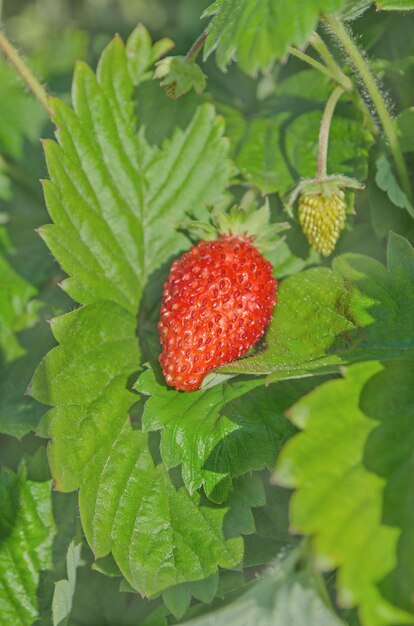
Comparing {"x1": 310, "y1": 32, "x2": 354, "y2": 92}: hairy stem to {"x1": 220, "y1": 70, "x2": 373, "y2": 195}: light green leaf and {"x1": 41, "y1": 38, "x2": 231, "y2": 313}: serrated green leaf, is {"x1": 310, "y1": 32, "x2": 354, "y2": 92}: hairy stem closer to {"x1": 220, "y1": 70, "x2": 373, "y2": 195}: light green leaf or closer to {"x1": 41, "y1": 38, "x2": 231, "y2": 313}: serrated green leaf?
{"x1": 220, "y1": 70, "x2": 373, "y2": 195}: light green leaf

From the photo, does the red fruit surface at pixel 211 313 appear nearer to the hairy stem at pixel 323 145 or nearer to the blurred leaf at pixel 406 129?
the hairy stem at pixel 323 145


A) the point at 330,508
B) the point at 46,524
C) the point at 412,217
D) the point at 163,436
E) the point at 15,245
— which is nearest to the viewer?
the point at 330,508

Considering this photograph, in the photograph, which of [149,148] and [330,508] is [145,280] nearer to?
[149,148]

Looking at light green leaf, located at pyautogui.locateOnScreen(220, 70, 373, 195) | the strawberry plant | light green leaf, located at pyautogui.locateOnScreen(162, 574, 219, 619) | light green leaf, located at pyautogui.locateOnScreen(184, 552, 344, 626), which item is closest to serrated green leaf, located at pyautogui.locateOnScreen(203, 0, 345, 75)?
the strawberry plant

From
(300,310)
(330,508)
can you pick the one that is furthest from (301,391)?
(330,508)

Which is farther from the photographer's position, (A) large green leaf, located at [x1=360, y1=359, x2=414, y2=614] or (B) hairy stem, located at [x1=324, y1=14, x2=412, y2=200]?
(B) hairy stem, located at [x1=324, y1=14, x2=412, y2=200]
